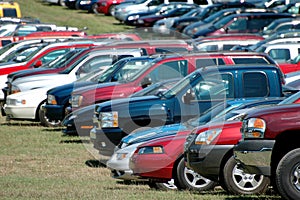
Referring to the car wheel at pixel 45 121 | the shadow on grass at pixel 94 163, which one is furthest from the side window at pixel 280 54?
the shadow on grass at pixel 94 163

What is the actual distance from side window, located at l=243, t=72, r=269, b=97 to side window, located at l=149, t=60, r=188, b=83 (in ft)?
10.1

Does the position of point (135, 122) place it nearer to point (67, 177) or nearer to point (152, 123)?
point (152, 123)

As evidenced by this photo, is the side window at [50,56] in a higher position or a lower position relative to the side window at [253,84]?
lower

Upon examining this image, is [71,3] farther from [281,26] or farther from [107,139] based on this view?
[107,139]

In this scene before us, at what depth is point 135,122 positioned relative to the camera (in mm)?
14023

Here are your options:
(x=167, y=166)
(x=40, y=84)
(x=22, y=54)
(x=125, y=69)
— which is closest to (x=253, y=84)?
(x=167, y=166)

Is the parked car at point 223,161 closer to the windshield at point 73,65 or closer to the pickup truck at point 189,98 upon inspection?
the pickup truck at point 189,98

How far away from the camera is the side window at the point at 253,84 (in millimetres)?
14125

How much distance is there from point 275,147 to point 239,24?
24761 mm

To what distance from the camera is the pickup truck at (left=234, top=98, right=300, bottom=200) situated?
9539mm

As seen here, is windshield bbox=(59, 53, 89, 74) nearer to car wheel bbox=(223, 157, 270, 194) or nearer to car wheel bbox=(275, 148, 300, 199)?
car wheel bbox=(223, 157, 270, 194)

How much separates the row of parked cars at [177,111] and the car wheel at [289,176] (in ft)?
0.04

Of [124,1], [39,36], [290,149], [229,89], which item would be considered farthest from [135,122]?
[124,1]

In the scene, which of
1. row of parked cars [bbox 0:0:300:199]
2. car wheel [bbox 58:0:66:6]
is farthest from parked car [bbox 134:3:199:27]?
row of parked cars [bbox 0:0:300:199]
